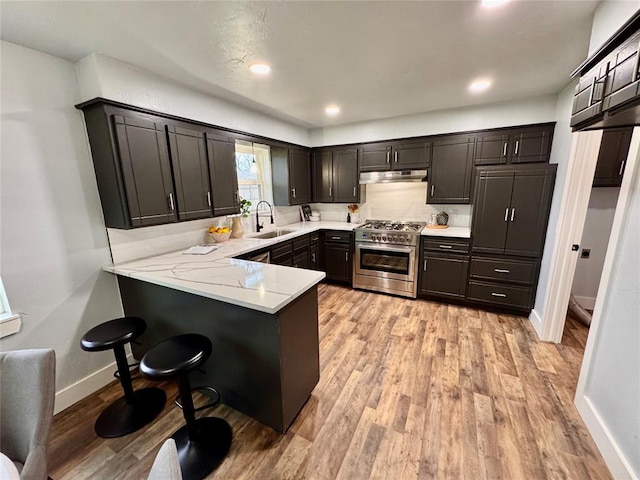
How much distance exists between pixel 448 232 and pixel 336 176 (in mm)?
1949

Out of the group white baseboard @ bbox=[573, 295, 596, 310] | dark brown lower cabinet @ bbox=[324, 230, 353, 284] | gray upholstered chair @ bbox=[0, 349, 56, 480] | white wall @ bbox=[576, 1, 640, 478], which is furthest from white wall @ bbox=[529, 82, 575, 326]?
gray upholstered chair @ bbox=[0, 349, 56, 480]

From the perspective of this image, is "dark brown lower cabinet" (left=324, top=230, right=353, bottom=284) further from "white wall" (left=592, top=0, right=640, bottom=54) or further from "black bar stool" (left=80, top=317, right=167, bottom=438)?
"white wall" (left=592, top=0, right=640, bottom=54)

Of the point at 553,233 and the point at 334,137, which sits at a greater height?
the point at 334,137

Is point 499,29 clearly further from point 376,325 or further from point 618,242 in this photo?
point 376,325

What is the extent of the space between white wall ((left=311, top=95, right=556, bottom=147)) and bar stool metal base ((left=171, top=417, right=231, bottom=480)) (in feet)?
12.8

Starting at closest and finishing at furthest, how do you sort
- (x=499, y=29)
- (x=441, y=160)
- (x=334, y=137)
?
(x=499, y=29)
(x=441, y=160)
(x=334, y=137)

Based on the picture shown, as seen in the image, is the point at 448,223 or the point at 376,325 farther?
the point at 448,223

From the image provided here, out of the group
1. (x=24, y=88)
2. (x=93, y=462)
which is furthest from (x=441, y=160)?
(x=93, y=462)

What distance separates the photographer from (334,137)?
4.27 m

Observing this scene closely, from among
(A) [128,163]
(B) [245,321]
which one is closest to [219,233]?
(A) [128,163]

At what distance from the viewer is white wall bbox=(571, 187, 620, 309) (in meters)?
3.04

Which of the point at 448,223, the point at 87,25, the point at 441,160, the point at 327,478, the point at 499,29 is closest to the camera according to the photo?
the point at 327,478

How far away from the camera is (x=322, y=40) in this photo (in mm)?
1735

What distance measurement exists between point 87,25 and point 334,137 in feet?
10.5
